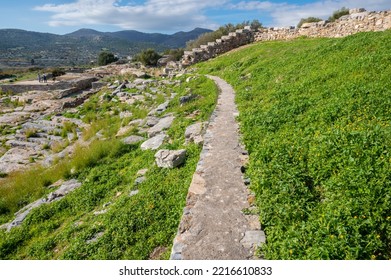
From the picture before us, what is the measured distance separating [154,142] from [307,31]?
778 inches

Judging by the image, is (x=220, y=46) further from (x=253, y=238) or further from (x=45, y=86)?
(x=253, y=238)

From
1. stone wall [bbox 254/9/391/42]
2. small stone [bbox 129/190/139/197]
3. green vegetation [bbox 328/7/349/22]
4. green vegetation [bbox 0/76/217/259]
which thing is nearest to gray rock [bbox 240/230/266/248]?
green vegetation [bbox 0/76/217/259]

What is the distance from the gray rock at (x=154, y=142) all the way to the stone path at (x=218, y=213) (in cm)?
239

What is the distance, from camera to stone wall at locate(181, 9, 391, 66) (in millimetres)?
17906

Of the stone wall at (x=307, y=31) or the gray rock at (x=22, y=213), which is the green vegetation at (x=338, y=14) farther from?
the gray rock at (x=22, y=213)

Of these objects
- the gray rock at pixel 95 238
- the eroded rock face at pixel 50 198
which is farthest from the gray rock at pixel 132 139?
the gray rock at pixel 95 238

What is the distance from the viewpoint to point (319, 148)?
6.20 meters

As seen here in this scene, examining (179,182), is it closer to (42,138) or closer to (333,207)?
(333,207)

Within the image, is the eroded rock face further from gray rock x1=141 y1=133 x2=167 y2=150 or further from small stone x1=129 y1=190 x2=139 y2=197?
small stone x1=129 y1=190 x2=139 y2=197

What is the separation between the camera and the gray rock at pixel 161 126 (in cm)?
1197

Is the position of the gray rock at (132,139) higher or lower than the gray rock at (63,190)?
higher

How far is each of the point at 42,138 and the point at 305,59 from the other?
48.4 feet

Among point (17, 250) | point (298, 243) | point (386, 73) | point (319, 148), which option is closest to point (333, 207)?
point (298, 243)

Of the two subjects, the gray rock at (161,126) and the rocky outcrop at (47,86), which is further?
the rocky outcrop at (47,86)
